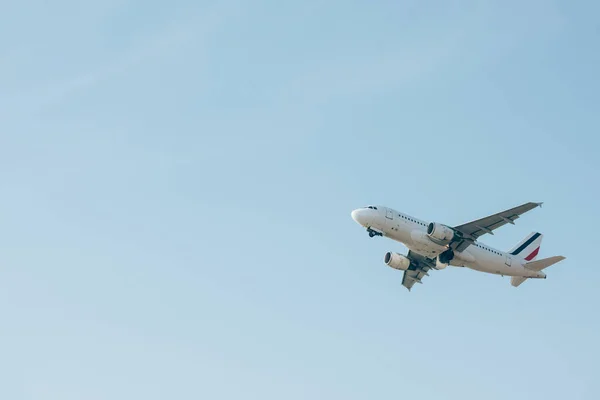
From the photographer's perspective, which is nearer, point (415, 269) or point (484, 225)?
point (484, 225)

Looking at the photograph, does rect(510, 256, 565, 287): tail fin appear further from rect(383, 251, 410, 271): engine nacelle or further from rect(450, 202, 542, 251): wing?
rect(383, 251, 410, 271): engine nacelle

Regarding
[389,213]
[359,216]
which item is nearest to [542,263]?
[389,213]

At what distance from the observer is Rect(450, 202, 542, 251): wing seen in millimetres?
80000

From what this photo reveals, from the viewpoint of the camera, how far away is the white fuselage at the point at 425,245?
81000 millimetres

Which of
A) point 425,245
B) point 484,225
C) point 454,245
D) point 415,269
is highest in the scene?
point 415,269

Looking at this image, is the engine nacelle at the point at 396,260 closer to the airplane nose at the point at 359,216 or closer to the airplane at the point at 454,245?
the airplane at the point at 454,245

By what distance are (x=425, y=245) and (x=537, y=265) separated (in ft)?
38.3

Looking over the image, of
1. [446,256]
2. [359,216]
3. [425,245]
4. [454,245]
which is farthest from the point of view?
[446,256]

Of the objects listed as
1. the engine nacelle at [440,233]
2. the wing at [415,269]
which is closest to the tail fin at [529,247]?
the wing at [415,269]

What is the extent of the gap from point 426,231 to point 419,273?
1184cm

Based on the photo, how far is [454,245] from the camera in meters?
83.9

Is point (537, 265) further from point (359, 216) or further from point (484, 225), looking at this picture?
point (359, 216)

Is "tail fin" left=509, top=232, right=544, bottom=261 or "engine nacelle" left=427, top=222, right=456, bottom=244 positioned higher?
"tail fin" left=509, top=232, right=544, bottom=261

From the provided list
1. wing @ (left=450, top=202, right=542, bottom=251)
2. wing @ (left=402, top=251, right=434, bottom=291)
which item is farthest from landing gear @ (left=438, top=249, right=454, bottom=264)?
wing @ (left=402, top=251, right=434, bottom=291)
